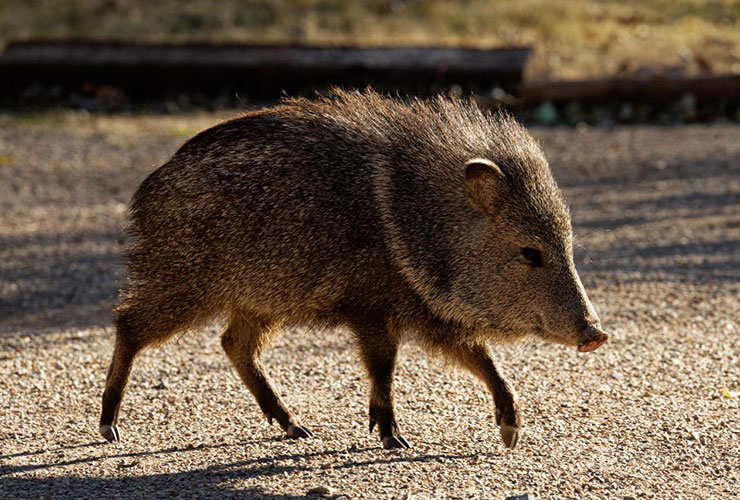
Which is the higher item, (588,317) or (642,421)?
(588,317)

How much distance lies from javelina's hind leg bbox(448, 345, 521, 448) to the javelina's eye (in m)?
0.36

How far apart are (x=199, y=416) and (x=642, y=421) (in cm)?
162

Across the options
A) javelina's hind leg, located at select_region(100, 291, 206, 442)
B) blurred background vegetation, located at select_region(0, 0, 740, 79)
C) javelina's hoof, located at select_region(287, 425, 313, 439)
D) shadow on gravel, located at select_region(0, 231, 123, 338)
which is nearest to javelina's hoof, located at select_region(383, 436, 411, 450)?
javelina's hoof, located at select_region(287, 425, 313, 439)

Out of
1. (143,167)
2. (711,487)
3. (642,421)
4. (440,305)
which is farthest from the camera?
(143,167)

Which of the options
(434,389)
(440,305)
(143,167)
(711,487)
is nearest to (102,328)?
(434,389)

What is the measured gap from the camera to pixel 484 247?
3.66m

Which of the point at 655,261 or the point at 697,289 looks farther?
the point at 655,261

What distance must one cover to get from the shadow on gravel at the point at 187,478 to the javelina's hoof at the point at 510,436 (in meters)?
0.13

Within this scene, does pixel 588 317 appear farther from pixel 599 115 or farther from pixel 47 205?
pixel 599 115

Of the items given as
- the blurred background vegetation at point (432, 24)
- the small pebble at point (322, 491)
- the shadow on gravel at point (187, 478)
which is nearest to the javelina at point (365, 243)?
the shadow on gravel at point (187, 478)

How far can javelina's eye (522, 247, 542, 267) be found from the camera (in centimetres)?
361

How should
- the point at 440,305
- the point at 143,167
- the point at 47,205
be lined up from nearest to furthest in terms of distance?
1. the point at 440,305
2. the point at 47,205
3. the point at 143,167

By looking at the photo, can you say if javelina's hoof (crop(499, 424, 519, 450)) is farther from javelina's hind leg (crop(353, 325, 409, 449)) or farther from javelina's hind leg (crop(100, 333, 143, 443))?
javelina's hind leg (crop(100, 333, 143, 443))

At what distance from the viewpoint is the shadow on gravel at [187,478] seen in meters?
3.23
